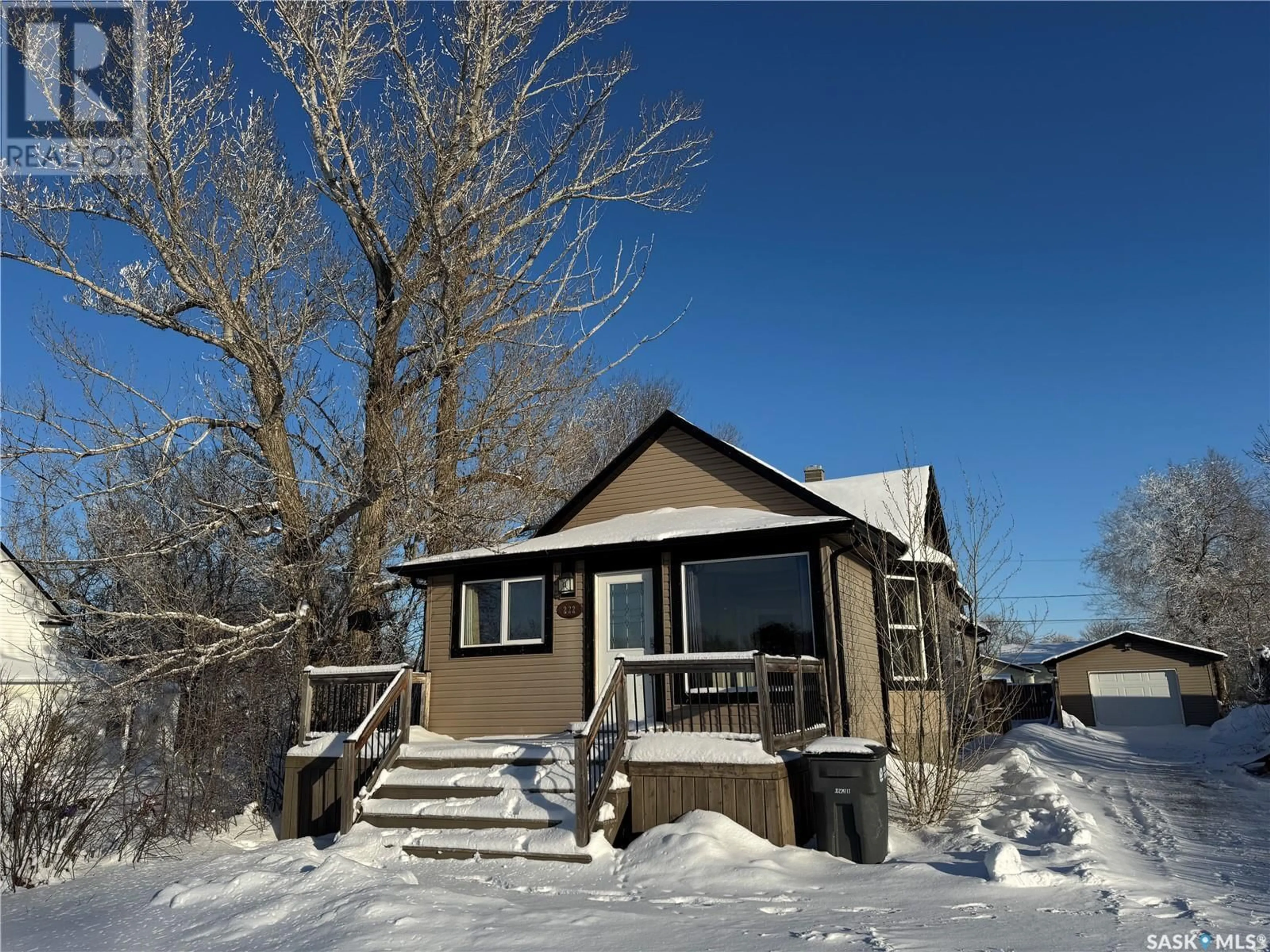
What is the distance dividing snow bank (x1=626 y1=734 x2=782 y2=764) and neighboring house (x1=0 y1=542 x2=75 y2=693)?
12601 mm

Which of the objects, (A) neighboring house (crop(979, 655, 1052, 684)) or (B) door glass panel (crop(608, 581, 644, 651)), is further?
(B) door glass panel (crop(608, 581, 644, 651))

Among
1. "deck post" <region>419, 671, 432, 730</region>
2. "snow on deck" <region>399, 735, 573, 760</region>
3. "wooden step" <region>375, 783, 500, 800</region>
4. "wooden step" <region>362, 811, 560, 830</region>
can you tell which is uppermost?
"deck post" <region>419, 671, 432, 730</region>

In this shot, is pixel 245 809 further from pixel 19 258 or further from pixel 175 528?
pixel 19 258

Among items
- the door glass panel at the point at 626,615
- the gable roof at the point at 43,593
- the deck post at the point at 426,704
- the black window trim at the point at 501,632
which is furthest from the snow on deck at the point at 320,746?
the gable roof at the point at 43,593

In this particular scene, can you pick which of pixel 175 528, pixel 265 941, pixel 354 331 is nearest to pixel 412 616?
pixel 175 528

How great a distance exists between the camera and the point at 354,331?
15.0m

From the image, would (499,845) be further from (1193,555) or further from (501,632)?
(1193,555)

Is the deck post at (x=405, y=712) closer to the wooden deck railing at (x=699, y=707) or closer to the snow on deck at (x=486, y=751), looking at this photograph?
the snow on deck at (x=486, y=751)

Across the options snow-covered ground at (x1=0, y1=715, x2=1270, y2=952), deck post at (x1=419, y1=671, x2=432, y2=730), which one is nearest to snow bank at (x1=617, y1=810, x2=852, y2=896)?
snow-covered ground at (x1=0, y1=715, x2=1270, y2=952)

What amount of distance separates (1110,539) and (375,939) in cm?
3969

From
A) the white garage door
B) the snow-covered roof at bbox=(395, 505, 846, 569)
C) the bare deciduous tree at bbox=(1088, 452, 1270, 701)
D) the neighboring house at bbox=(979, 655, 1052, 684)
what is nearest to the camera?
the neighboring house at bbox=(979, 655, 1052, 684)

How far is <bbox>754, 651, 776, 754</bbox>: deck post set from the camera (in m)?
7.15

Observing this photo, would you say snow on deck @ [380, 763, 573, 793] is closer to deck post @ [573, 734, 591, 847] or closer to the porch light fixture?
deck post @ [573, 734, 591, 847]

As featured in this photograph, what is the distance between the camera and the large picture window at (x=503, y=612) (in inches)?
445
